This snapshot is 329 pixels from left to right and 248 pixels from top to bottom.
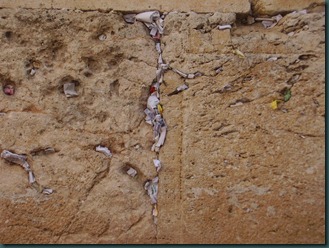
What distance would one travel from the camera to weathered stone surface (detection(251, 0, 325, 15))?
2.09m

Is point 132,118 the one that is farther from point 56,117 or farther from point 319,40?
point 319,40

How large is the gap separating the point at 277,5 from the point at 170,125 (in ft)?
3.12

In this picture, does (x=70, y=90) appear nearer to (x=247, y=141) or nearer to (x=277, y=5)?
(x=247, y=141)

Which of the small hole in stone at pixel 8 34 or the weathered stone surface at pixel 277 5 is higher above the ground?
the weathered stone surface at pixel 277 5

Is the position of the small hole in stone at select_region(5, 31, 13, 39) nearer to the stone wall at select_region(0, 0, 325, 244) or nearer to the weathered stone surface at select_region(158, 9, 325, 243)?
the stone wall at select_region(0, 0, 325, 244)

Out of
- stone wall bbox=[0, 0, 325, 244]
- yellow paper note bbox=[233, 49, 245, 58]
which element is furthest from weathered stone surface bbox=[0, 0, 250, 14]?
yellow paper note bbox=[233, 49, 245, 58]

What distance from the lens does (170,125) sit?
2.10 metres

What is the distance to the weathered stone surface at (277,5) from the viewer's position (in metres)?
2.09

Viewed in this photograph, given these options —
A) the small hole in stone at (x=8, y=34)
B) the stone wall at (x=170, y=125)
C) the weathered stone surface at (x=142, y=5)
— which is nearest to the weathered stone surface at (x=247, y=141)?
the stone wall at (x=170, y=125)

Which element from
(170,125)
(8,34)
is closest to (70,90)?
(8,34)

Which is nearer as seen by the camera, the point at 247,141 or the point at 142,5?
the point at 247,141

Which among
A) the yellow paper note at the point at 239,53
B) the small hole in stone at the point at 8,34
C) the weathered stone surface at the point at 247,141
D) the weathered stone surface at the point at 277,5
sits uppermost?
the weathered stone surface at the point at 277,5

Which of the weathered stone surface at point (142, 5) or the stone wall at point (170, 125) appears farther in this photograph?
the weathered stone surface at point (142, 5)

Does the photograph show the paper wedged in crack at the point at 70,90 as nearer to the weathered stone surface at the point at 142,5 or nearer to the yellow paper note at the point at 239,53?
the weathered stone surface at the point at 142,5
